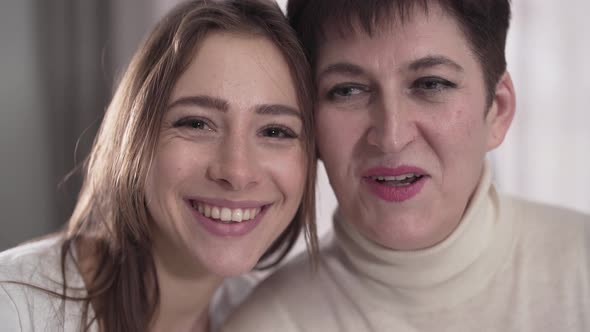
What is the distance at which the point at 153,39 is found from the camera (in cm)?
168

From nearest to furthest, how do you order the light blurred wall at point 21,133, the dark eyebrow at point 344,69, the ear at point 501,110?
the dark eyebrow at point 344,69 → the ear at point 501,110 → the light blurred wall at point 21,133

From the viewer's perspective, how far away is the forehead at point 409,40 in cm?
151

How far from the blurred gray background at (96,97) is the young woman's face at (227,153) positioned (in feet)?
4.57

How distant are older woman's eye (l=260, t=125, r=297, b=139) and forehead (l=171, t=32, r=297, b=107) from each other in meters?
0.06

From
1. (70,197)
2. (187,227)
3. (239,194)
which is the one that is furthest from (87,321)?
(70,197)

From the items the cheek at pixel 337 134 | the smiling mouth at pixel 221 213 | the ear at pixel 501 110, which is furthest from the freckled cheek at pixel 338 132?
the ear at pixel 501 110

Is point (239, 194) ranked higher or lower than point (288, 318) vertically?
higher

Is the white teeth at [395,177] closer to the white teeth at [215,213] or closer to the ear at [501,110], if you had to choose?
the ear at [501,110]

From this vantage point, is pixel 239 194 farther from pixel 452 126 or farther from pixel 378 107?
pixel 452 126

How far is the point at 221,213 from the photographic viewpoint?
1.60 m

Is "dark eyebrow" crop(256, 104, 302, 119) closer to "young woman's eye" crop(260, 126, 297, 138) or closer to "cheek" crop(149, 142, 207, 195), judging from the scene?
"young woman's eye" crop(260, 126, 297, 138)

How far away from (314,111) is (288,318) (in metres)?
0.53

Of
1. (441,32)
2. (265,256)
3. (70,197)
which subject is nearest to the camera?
(441,32)

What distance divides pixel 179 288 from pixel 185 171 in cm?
39
